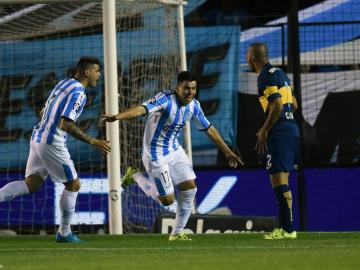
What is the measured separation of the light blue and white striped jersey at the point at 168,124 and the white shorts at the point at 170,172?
8cm

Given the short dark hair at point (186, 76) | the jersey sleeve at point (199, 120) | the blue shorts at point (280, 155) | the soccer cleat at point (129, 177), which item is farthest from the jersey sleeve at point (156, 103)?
the soccer cleat at point (129, 177)

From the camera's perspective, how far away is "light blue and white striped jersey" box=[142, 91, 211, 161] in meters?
13.0

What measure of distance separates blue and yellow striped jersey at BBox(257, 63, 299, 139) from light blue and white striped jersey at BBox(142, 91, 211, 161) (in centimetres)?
75

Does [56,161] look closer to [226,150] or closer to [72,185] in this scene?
[72,185]

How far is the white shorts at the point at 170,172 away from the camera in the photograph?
13.1 metres

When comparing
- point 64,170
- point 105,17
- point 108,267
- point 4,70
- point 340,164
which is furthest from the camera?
point 4,70

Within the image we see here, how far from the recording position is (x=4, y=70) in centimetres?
1741

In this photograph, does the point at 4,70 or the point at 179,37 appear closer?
the point at 179,37

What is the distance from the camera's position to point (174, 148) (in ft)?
43.6

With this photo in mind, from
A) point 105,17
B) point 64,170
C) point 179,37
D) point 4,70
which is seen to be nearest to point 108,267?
point 64,170

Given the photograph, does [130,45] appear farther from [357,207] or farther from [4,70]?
[357,207]

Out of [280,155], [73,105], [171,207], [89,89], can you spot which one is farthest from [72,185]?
[89,89]

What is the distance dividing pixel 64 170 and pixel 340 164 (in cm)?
483

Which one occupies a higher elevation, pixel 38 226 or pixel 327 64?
pixel 327 64
